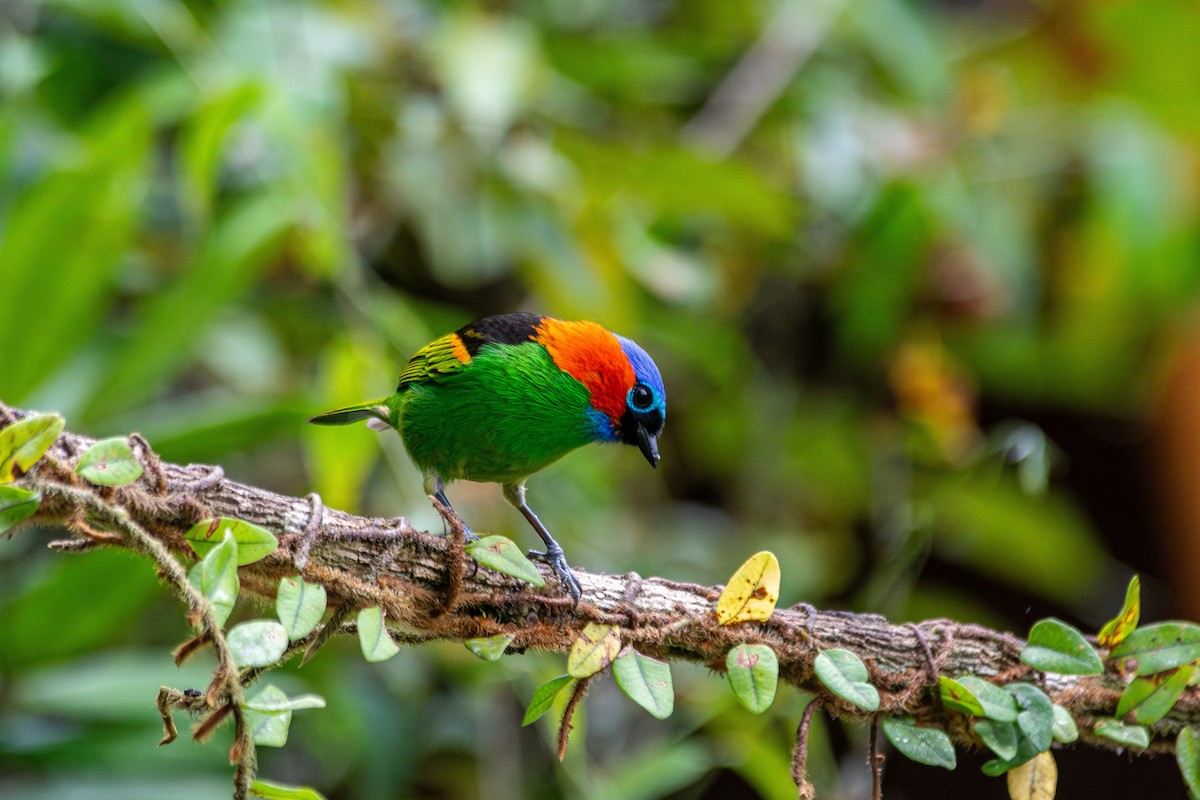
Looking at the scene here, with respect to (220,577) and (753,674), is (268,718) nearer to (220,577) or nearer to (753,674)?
(220,577)

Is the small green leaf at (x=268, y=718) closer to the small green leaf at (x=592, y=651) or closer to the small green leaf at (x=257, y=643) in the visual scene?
the small green leaf at (x=257, y=643)

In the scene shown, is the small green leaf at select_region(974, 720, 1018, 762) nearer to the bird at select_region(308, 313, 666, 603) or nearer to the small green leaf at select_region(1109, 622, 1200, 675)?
the small green leaf at select_region(1109, 622, 1200, 675)

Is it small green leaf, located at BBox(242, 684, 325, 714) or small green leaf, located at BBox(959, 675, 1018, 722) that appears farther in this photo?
small green leaf, located at BBox(959, 675, 1018, 722)

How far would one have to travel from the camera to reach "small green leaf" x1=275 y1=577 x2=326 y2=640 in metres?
1.12

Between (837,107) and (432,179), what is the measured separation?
1592 mm

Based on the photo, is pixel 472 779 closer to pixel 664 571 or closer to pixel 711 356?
pixel 664 571

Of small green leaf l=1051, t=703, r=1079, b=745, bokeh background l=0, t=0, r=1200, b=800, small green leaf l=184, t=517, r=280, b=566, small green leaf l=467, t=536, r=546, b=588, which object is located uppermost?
small green leaf l=184, t=517, r=280, b=566

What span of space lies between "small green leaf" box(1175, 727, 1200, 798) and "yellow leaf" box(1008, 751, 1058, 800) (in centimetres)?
20

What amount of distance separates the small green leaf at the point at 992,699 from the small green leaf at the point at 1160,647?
0.67 ft

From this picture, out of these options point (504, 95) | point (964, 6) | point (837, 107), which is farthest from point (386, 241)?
point (964, 6)

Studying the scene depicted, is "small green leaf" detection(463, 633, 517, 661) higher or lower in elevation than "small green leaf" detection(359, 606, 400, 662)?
lower

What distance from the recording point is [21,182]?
296 centimetres

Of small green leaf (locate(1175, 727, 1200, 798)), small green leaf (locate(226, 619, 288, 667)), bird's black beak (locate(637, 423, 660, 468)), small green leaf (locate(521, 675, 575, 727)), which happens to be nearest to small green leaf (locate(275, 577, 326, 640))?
small green leaf (locate(226, 619, 288, 667))

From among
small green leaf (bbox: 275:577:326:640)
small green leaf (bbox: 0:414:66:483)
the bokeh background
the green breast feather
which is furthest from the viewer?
the bokeh background
